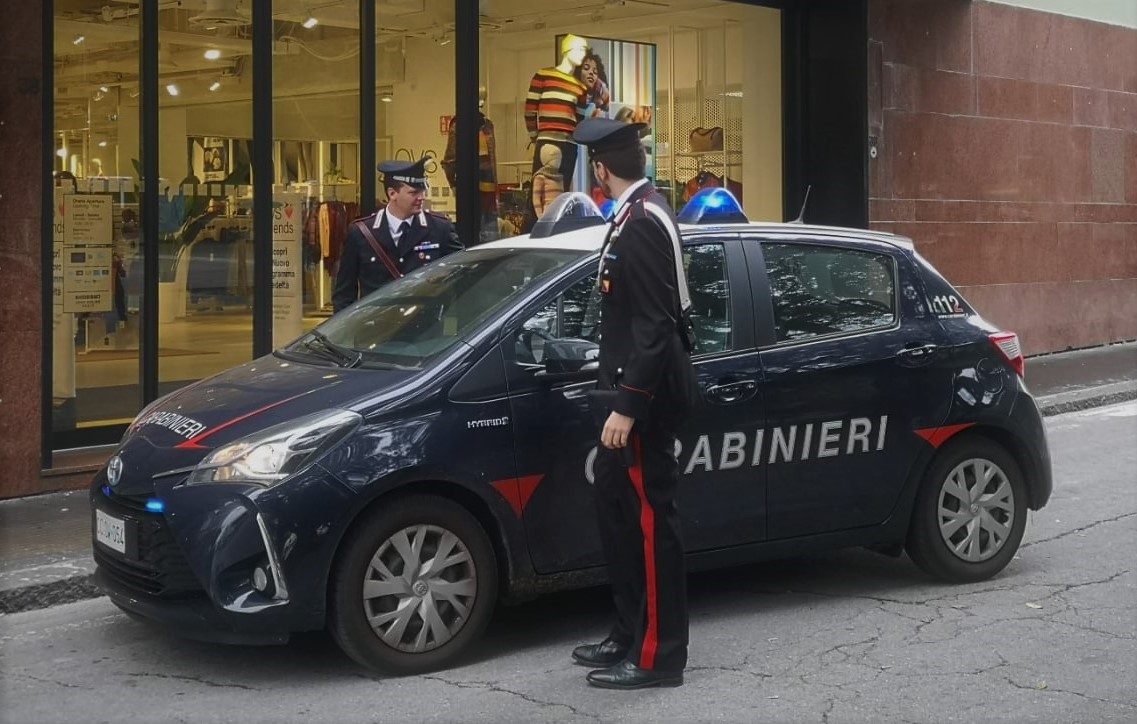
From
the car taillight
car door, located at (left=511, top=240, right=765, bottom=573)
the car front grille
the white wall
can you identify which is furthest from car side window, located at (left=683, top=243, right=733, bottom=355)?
the white wall

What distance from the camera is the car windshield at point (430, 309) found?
5.85 meters

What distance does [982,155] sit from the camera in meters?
15.9

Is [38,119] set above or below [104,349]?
above

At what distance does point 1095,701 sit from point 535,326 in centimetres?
240

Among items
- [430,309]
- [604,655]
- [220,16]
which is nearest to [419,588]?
[604,655]

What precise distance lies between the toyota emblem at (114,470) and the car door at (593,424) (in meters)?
1.49

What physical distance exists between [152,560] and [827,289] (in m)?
3.00

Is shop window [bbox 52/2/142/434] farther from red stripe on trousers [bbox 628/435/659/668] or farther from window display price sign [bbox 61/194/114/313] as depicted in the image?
red stripe on trousers [bbox 628/435/659/668]

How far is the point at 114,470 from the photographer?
5711mm

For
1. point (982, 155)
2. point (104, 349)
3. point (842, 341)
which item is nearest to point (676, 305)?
point (842, 341)

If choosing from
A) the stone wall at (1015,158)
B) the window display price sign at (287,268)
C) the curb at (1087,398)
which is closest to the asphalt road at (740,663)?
the window display price sign at (287,268)

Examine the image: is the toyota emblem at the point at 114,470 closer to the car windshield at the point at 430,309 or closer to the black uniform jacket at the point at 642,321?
the car windshield at the point at 430,309

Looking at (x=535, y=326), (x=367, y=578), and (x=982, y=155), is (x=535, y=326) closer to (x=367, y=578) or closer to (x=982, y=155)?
(x=367, y=578)

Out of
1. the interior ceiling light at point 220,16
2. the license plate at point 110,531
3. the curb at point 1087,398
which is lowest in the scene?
the license plate at point 110,531
